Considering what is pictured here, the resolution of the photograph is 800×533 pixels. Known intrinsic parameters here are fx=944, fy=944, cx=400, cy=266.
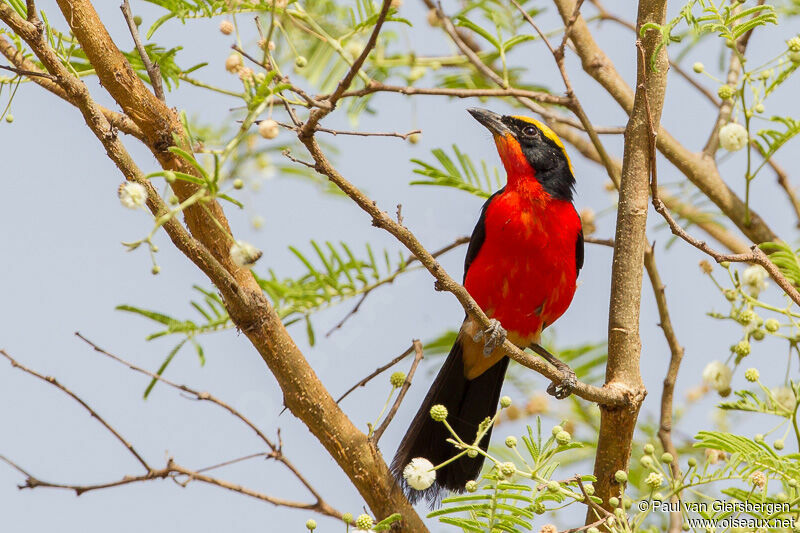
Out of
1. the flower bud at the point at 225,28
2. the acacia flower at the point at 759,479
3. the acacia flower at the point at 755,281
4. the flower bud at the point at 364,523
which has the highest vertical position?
the flower bud at the point at 225,28

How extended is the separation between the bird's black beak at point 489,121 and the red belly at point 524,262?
0.55 m

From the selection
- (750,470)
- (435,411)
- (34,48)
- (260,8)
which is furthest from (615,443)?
(34,48)

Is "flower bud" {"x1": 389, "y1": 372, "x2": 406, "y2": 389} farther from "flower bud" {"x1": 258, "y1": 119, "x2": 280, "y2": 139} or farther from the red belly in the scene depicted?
the red belly

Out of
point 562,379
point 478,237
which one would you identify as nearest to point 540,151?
point 478,237

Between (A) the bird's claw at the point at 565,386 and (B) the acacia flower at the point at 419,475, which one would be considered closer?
(B) the acacia flower at the point at 419,475

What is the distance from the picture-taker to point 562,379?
3.84m

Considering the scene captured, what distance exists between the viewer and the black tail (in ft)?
15.7

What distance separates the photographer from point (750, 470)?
3.21 m

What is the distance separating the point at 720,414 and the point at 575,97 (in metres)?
2.20

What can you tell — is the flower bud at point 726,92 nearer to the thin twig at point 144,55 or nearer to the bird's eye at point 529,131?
the bird's eye at point 529,131

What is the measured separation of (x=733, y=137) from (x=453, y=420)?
2138 millimetres

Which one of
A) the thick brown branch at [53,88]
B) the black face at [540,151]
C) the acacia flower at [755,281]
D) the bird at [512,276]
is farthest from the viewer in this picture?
the black face at [540,151]

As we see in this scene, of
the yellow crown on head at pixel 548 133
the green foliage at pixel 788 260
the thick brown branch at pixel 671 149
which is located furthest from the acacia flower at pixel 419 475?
the yellow crown on head at pixel 548 133

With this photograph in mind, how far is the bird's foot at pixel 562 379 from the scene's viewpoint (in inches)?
148
